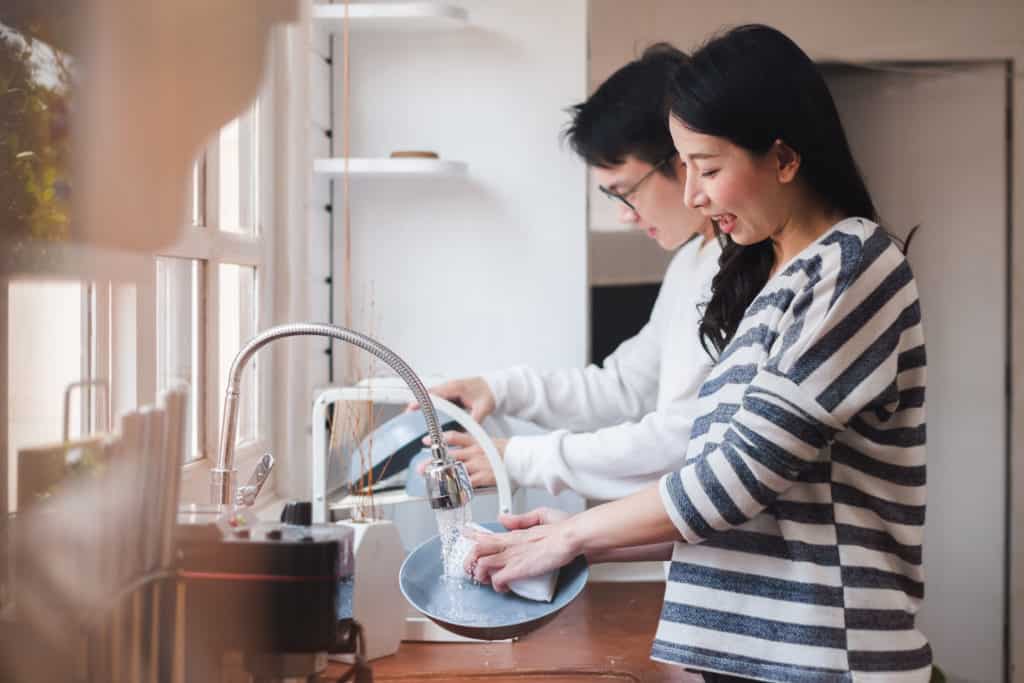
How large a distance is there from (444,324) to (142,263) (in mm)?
1583

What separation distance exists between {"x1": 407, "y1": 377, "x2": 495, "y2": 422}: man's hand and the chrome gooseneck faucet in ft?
2.65

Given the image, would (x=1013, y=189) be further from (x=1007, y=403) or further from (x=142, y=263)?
(x=142, y=263)

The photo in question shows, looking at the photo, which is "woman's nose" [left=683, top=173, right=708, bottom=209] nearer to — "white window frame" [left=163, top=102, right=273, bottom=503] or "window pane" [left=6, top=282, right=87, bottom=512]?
"white window frame" [left=163, top=102, right=273, bottom=503]

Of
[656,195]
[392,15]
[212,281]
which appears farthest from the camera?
[392,15]

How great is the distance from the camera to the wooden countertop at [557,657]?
3.85 ft

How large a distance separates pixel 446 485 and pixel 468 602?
171 millimetres

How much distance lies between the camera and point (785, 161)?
987 mm

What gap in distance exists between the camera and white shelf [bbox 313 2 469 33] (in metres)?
1.82

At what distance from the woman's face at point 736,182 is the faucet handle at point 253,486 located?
0.48 metres

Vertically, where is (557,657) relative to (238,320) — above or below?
below

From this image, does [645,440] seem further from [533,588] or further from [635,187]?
[533,588]

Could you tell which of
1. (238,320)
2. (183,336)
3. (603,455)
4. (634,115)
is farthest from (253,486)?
(634,115)

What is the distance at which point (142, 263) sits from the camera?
0.37 meters

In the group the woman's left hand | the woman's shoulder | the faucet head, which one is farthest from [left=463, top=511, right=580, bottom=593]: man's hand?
the woman's shoulder
